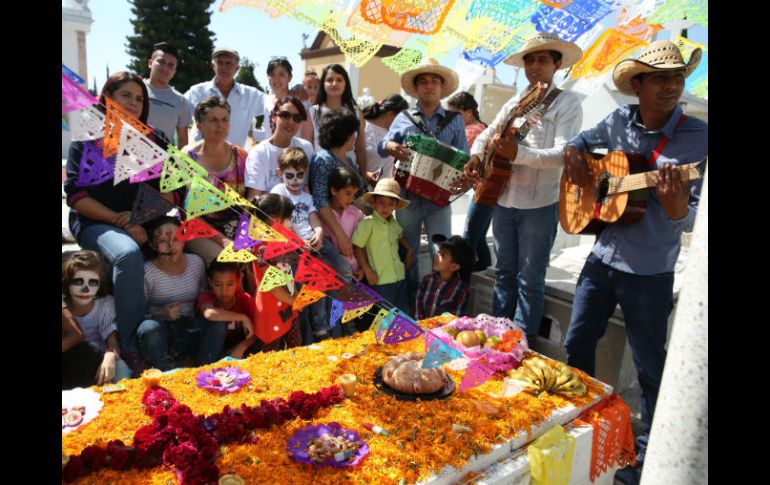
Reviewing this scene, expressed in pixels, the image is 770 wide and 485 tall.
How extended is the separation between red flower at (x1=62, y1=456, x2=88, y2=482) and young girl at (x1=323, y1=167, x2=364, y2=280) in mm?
2163

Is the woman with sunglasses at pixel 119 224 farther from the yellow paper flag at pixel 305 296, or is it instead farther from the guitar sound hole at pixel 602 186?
the guitar sound hole at pixel 602 186

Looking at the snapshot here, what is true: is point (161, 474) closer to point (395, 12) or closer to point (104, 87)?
point (104, 87)

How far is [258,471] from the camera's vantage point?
6.22ft

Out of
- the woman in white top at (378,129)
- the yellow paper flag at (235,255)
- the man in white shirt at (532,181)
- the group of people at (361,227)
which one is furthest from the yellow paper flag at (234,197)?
the woman in white top at (378,129)

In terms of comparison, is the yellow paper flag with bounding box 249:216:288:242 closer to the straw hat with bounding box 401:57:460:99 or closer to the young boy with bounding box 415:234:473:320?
the young boy with bounding box 415:234:473:320

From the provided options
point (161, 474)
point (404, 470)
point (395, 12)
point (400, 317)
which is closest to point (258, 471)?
point (161, 474)

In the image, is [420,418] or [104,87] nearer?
→ [420,418]

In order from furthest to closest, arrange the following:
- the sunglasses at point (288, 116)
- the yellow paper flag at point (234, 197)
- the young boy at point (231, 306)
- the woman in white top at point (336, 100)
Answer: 1. the woman in white top at point (336, 100)
2. the sunglasses at point (288, 116)
3. the young boy at point (231, 306)
4. the yellow paper flag at point (234, 197)

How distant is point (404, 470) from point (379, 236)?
7.34ft

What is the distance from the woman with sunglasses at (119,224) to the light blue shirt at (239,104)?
179cm

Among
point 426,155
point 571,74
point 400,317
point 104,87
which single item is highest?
point 571,74

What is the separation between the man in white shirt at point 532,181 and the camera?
3.37 meters

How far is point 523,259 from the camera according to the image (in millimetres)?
3627
